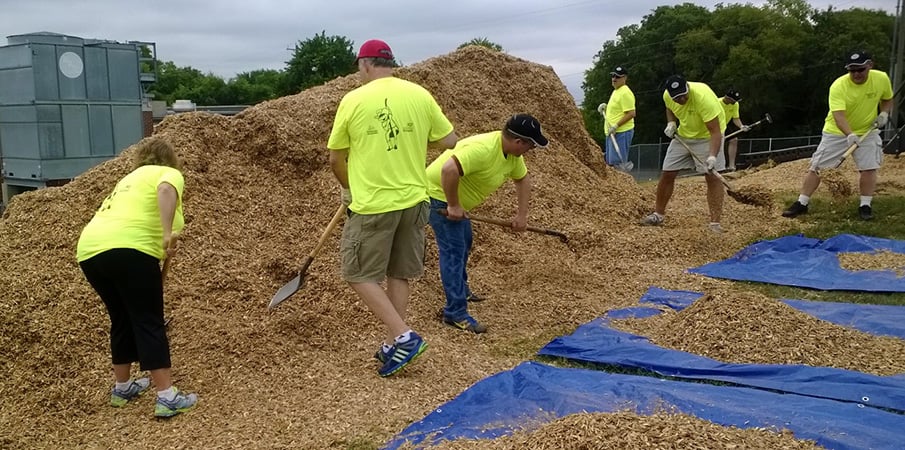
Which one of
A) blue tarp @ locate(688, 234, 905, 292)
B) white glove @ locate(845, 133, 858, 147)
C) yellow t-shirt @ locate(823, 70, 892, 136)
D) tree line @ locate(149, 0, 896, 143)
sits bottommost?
blue tarp @ locate(688, 234, 905, 292)

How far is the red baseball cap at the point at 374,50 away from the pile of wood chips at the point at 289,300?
1660 mm

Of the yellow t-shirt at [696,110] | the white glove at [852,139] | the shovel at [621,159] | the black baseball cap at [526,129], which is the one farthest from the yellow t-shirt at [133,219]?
the shovel at [621,159]

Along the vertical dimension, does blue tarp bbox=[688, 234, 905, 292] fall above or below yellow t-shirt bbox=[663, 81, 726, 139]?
below

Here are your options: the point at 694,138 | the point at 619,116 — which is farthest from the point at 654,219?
the point at 619,116

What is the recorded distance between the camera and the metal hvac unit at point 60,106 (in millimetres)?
10758

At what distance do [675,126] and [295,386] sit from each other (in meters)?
5.56

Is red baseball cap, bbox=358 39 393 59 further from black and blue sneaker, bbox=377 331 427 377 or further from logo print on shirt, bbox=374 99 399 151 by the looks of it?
black and blue sneaker, bbox=377 331 427 377

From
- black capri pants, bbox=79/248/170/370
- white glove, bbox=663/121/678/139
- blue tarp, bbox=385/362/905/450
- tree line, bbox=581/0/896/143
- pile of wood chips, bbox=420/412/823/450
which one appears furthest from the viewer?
tree line, bbox=581/0/896/143

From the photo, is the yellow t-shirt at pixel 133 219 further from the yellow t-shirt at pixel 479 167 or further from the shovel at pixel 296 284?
the yellow t-shirt at pixel 479 167

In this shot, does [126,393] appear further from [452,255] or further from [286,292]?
[452,255]

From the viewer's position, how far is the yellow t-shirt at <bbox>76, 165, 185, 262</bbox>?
3.30m

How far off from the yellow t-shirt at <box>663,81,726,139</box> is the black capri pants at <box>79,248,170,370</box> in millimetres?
5557

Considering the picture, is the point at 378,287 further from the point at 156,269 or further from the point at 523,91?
the point at 523,91

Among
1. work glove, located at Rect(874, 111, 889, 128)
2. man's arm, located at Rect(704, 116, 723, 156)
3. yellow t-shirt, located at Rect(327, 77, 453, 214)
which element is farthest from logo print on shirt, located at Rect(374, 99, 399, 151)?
work glove, located at Rect(874, 111, 889, 128)
